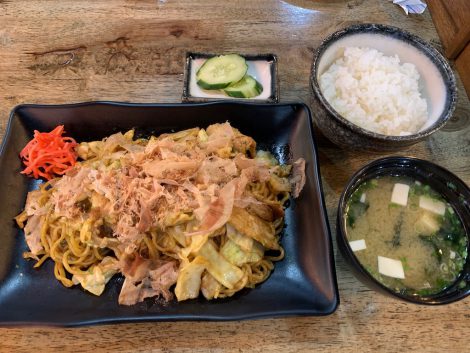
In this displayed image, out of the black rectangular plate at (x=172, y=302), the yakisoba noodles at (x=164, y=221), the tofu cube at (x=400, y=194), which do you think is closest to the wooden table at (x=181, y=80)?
the black rectangular plate at (x=172, y=302)

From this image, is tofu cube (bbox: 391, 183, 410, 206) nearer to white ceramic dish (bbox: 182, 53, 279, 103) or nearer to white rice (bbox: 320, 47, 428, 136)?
white rice (bbox: 320, 47, 428, 136)

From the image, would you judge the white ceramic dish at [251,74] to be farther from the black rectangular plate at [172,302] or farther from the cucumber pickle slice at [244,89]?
the black rectangular plate at [172,302]

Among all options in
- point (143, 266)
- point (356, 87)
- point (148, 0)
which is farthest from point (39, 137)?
point (356, 87)

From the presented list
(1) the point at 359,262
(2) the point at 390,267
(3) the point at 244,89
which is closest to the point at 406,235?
(2) the point at 390,267

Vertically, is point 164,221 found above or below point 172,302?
above

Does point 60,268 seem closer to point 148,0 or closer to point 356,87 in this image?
point 356,87

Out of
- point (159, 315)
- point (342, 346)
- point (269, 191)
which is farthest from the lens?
point (269, 191)

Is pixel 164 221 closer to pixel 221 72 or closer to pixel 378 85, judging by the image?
pixel 221 72
